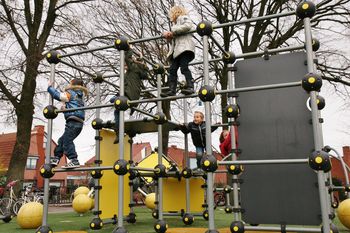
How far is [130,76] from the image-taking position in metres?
6.87

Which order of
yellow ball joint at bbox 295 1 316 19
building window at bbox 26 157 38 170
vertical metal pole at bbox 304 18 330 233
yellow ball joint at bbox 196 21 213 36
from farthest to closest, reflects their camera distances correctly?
building window at bbox 26 157 38 170, yellow ball joint at bbox 196 21 213 36, yellow ball joint at bbox 295 1 316 19, vertical metal pole at bbox 304 18 330 233

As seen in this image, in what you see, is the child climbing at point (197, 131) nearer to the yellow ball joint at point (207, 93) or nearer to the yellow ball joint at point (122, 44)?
the yellow ball joint at point (122, 44)

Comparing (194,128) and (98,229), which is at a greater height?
(194,128)

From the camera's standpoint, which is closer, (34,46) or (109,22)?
(34,46)

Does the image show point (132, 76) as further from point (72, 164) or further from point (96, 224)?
point (96, 224)

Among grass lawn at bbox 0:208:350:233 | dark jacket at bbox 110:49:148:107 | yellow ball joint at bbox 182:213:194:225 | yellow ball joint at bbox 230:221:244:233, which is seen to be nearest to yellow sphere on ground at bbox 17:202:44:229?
grass lawn at bbox 0:208:350:233

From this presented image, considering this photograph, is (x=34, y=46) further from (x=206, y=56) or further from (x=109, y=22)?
(x=206, y=56)

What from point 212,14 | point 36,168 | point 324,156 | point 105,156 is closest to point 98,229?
point 105,156

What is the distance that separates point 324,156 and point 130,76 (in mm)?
4019

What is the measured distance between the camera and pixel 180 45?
5.72m

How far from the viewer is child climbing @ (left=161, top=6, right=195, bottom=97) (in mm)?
5609

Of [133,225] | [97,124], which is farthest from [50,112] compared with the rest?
A: [133,225]

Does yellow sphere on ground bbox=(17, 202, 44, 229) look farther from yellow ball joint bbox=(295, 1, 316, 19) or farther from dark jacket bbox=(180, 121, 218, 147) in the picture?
yellow ball joint bbox=(295, 1, 316, 19)

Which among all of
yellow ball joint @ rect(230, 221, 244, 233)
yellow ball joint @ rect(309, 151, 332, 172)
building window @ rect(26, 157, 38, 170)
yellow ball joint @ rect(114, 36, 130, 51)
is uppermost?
building window @ rect(26, 157, 38, 170)
